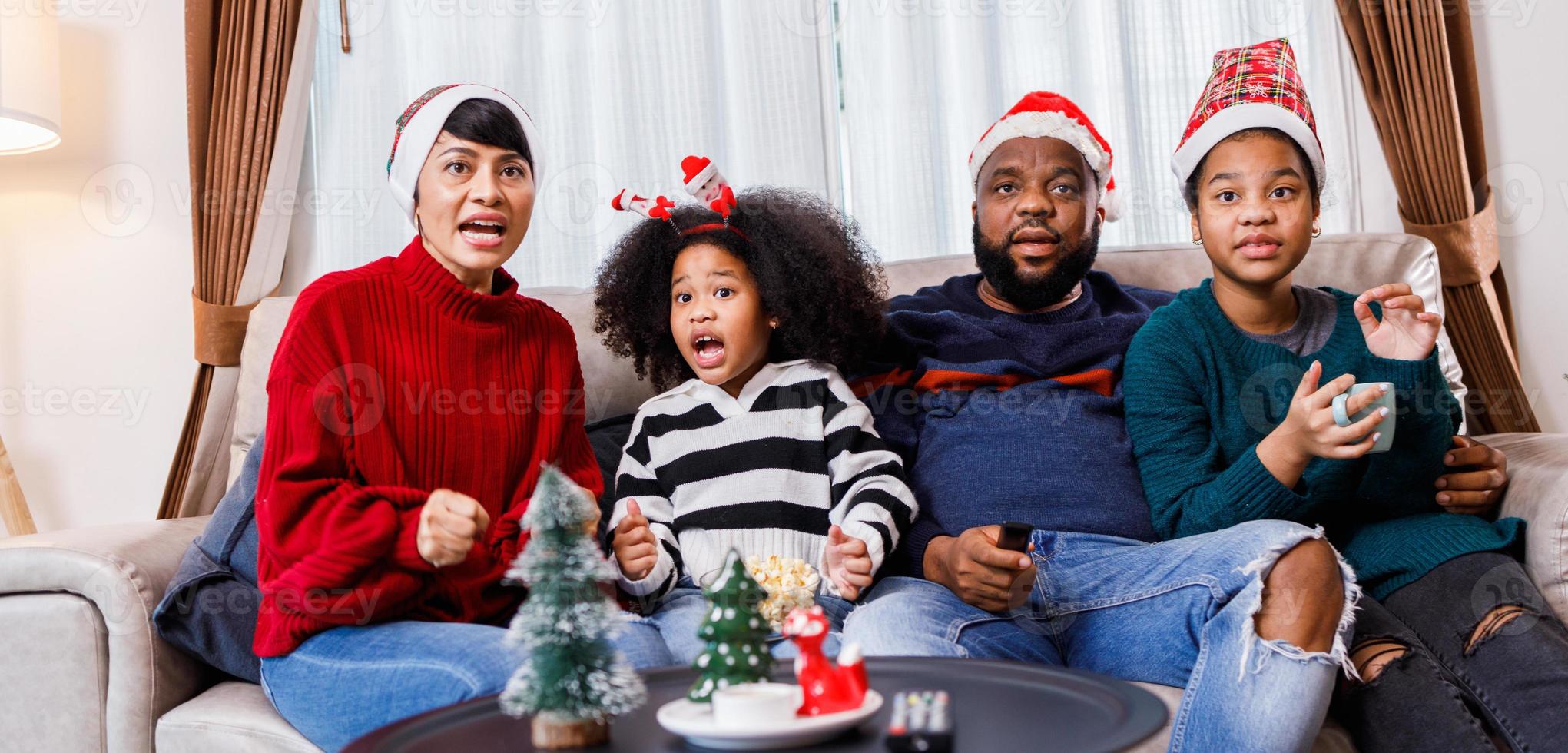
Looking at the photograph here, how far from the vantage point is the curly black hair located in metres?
1.93

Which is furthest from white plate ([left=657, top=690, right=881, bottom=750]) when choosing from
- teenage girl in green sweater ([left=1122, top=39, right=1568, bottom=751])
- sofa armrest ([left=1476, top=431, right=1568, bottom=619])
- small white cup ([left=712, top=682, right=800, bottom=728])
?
sofa armrest ([left=1476, top=431, right=1568, bottom=619])

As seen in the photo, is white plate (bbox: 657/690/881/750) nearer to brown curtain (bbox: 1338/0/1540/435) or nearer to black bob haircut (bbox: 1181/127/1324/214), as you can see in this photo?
black bob haircut (bbox: 1181/127/1324/214)

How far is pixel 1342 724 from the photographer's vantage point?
1.44 metres

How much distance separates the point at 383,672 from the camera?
1343 mm

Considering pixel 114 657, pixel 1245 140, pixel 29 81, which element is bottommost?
pixel 114 657

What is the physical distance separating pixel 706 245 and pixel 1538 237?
2282 millimetres

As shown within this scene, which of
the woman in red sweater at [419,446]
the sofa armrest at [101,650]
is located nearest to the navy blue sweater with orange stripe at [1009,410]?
the woman in red sweater at [419,446]

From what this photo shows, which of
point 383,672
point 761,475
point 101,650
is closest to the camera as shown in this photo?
point 383,672

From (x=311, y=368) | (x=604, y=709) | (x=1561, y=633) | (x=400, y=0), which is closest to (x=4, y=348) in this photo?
(x=400, y=0)

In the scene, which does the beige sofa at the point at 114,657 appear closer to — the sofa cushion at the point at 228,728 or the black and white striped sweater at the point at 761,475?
the sofa cushion at the point at 228,728

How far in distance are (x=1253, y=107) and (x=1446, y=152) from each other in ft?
4.68

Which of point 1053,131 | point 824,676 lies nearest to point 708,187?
point 1053,131

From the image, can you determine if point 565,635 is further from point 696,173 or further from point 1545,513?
point 1545,513

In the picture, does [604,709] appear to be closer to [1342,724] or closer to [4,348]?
[1342,724]
